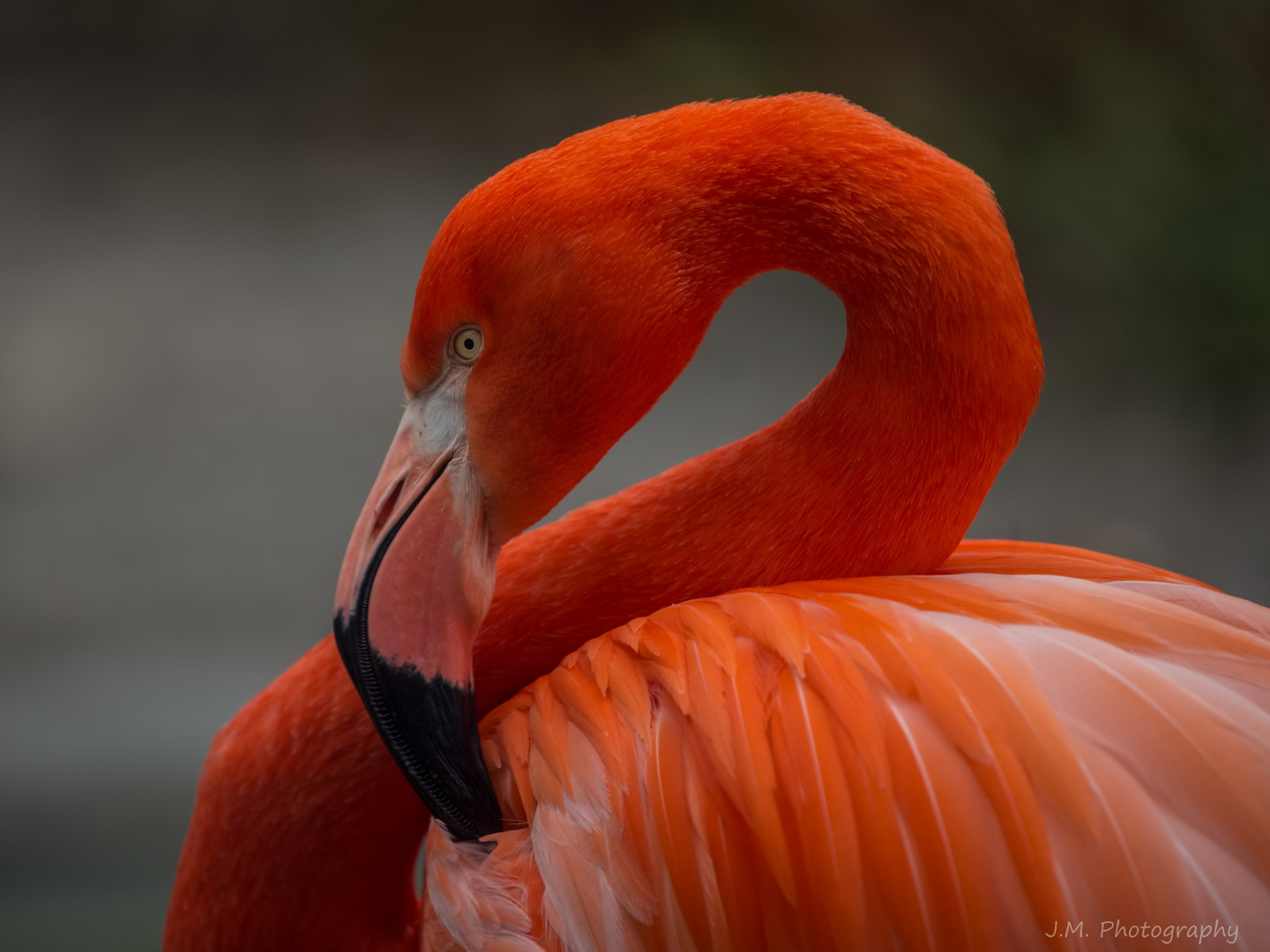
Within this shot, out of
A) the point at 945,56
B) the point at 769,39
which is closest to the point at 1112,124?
the point at 945,56

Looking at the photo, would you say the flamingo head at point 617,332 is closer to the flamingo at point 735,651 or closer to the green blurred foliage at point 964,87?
Result: the flamingo at point 735,651

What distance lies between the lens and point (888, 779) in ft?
2.05

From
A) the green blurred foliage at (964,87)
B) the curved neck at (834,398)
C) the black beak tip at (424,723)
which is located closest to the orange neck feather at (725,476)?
the curved neck at (834,398)

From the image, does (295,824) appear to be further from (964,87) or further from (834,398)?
(964,87)

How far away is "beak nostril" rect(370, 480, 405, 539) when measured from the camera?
758 millimetres

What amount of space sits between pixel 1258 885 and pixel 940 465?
35cm

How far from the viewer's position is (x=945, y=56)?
7.01ft

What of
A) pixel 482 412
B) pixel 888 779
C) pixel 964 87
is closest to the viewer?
pixel 888 779

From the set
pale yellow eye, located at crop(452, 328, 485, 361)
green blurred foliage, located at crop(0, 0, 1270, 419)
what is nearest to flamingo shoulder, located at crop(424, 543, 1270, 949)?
pale yellow eye, located at crop(452, 328, 485, 361)

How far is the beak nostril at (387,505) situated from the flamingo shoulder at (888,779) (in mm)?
198

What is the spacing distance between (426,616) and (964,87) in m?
1.96

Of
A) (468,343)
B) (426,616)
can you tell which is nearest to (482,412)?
(468,343)

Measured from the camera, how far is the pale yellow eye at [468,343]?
29.4 inches

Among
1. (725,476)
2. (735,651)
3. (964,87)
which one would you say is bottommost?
(735,651)
